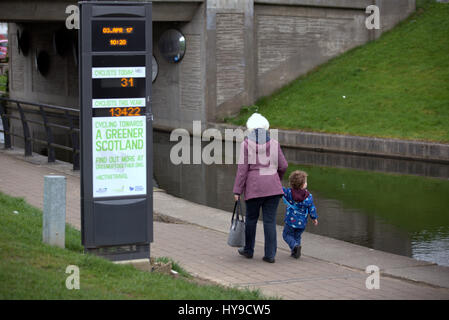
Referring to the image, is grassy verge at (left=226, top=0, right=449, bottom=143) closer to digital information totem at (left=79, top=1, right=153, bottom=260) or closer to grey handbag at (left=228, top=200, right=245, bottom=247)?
grey handbag at (left=228, top=200, right=245, bottom=247)

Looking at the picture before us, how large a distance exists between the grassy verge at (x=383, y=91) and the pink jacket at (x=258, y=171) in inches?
453

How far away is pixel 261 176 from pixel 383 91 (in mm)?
15958

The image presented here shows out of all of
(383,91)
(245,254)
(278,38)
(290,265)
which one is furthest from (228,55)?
(290,265)

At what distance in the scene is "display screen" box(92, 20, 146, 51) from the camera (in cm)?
687

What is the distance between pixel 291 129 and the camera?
871 inches

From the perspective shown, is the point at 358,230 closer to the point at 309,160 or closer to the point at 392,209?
the point at 392,209

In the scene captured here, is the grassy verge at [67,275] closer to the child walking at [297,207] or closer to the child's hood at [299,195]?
the child walking at [297,207]

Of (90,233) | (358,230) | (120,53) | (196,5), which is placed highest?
(196,5)

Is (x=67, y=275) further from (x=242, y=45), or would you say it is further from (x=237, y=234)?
(x=242, y=45)

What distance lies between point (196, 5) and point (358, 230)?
1433 centimetres

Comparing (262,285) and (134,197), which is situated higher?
(134,197)

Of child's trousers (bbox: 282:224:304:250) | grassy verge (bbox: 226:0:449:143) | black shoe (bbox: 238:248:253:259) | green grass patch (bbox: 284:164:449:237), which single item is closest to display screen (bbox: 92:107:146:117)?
black shoe (bbox: 238:248:253:259)

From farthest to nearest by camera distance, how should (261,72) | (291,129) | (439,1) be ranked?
(439,1) < (261,72) < (291,129)
